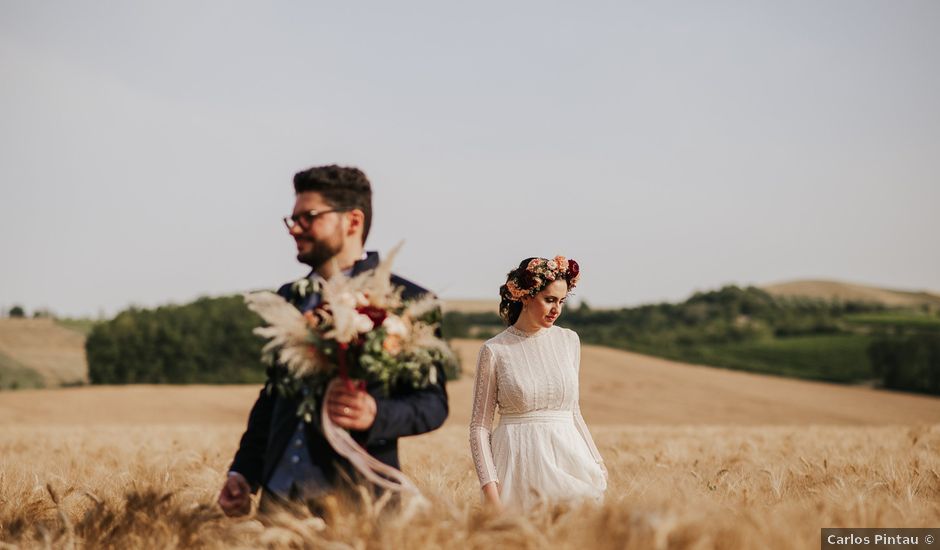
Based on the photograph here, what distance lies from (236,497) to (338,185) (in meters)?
1.42

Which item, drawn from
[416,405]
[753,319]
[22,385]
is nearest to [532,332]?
[416,405]

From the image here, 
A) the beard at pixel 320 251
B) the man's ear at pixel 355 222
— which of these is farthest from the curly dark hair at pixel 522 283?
the beard at pixel 320 251

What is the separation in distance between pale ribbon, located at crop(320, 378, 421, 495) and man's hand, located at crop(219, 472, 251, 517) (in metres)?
0.59

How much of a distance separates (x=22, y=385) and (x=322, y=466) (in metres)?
47.9

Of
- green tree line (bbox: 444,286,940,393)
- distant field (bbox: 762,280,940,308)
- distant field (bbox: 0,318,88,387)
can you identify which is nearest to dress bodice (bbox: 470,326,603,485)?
green tree line (bbox: 444,286,940,393)

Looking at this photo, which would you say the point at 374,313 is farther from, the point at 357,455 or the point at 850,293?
the point at 850,293

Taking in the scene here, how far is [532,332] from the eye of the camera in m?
5.30

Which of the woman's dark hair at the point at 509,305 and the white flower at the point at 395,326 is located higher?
the woman's dark hair at the point at 509,305

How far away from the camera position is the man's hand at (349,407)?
324 cm

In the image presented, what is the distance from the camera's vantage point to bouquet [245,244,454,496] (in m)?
3.18

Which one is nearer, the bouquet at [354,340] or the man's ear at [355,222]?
the bouquet at [354,340]

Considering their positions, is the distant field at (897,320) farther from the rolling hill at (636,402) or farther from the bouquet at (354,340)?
the bouquet at (354,340)

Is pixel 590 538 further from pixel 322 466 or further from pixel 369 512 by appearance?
pixel 322 466

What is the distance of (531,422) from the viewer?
5141 mm
